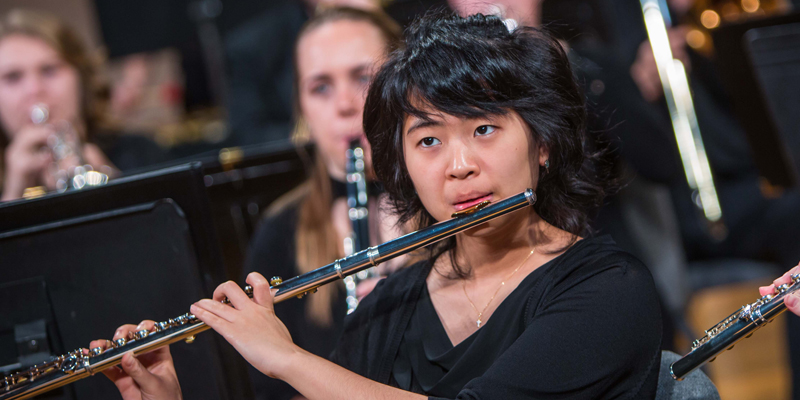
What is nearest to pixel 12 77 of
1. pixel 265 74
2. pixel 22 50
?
pixel 22 50

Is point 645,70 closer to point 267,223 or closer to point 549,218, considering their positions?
point 267,223

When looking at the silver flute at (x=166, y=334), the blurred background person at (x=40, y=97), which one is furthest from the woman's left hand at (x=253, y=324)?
the blurred background person at (x=40, y=97)

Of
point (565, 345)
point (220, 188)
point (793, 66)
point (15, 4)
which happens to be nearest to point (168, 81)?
point (15, 4)

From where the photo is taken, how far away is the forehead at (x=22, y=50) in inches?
90.6

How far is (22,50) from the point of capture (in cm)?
231

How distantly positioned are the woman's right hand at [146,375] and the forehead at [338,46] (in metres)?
0.86

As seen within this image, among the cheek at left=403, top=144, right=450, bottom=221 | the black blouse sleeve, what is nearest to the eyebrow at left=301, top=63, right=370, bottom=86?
the cheek at left=403, top=144, right=450, bottom=221

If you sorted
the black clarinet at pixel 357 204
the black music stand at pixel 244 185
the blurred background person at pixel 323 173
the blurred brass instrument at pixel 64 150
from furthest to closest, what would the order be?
the blurred brass instrument at pixel 64 150, the black music stand at pixel 244 185, the blurred background person at pixel 323 173, the black clarinet at pixel 357 204

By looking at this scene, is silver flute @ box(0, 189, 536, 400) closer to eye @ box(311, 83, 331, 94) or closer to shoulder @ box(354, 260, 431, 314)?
shoulder @ box(354, 260, 431, 314)

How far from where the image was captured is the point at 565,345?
0.86m

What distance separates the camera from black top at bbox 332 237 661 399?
851mm

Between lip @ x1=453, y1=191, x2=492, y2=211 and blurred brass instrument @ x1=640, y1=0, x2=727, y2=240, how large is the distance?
5.47 ft

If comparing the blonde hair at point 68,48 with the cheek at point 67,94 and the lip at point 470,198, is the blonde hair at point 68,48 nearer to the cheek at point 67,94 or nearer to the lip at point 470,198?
the cheek at point 67,94

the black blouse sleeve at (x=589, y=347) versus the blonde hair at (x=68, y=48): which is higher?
the blonde hair at (x=68, y=48)
